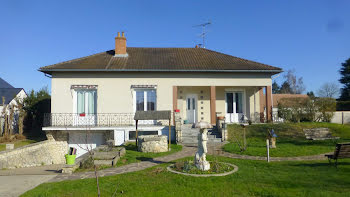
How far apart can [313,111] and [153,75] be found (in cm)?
1157

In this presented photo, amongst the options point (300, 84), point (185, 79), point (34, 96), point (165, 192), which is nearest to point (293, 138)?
point (185, 79)

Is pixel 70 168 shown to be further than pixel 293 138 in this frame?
No

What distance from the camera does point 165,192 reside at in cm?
511

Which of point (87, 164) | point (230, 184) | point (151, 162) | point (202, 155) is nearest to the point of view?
point (230, 184)

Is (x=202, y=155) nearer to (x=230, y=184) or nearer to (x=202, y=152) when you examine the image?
(x=202, y=152)

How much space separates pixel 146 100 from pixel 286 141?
898cm

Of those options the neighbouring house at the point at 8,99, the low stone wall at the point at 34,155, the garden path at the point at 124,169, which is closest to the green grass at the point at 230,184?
the garden path at the point at 124,169

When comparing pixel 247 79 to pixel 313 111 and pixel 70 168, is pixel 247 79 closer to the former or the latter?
pixel 313 111

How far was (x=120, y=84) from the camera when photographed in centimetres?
1466

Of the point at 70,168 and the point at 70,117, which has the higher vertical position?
the point at 70,117

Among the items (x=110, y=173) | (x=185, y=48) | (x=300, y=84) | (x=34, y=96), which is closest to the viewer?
(x=110, y=173)

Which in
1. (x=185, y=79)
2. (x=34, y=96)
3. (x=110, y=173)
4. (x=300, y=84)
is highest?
(x=300, y=84)

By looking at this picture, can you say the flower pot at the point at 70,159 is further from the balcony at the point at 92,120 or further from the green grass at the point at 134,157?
the balcony at the point at 92,120

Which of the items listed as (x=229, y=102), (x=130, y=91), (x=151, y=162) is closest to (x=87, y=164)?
(x=151, y=162)
